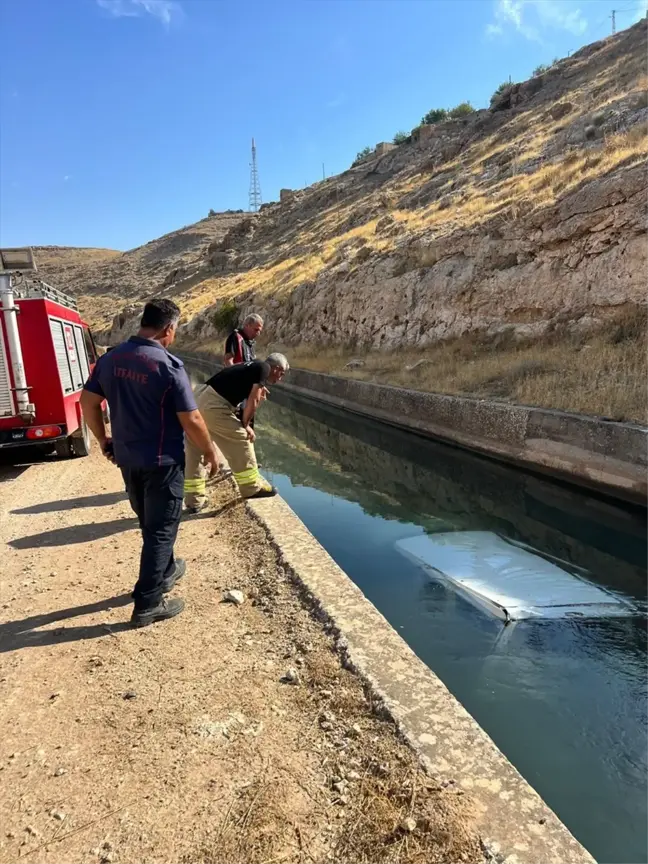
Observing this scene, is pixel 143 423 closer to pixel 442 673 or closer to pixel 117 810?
pixel 117 810

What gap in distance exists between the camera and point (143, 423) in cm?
375

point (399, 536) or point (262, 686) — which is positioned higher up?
point (262, 686)

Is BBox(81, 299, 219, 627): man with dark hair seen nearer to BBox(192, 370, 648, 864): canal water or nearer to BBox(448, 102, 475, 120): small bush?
BBox(192, 370, 648, 864): canal water

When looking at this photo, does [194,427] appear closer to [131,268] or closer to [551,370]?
[551,370]

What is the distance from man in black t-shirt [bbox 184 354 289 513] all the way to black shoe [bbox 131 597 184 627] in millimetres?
2312

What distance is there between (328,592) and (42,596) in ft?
7.23

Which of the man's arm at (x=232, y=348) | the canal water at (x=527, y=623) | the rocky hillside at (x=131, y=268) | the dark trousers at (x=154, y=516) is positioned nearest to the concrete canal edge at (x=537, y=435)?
the canal water at (x=527, y=623)

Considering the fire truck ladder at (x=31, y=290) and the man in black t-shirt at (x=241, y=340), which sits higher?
the fire truck ladder at (x=31, y=290)

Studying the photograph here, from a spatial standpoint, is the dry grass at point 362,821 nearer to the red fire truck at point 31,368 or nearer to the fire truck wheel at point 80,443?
Answer: the red fire truck at point 31,368

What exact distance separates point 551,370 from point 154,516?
421 inches

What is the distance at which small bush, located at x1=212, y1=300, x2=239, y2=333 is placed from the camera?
39031mm

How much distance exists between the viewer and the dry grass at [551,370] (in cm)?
1005

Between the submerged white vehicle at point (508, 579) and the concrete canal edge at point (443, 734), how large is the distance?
1.93m

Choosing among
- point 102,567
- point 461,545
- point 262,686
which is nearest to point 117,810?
point 262,686
